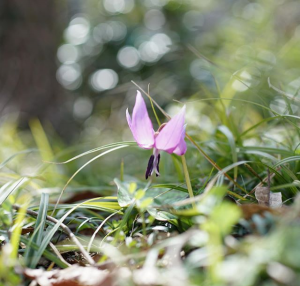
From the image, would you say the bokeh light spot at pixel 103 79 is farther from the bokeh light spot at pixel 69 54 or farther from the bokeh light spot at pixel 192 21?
the bokeh light spot at pixel 192 21

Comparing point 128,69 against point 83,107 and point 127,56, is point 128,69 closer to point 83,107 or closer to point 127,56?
point 127,56

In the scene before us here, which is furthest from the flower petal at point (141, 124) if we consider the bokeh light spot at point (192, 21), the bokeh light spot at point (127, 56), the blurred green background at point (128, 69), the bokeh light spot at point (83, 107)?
the bokeh light spot at point (192, 21)

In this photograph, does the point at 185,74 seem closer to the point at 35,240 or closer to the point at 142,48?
the point at 142,48

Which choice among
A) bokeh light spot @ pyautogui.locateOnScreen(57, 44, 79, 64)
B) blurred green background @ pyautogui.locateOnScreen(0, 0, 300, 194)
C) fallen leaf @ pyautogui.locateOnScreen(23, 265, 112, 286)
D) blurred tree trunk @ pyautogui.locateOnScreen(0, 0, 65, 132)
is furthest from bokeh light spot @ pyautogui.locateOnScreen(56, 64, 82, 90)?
fallen leaf @ pyautogui.locateOnScreen(23, 265, 112, 286)

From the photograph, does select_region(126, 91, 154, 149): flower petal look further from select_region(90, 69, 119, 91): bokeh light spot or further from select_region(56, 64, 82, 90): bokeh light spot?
select_region(56, 64, 82, 90): bokeh light spot

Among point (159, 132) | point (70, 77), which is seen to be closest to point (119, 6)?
point (70, 77)
